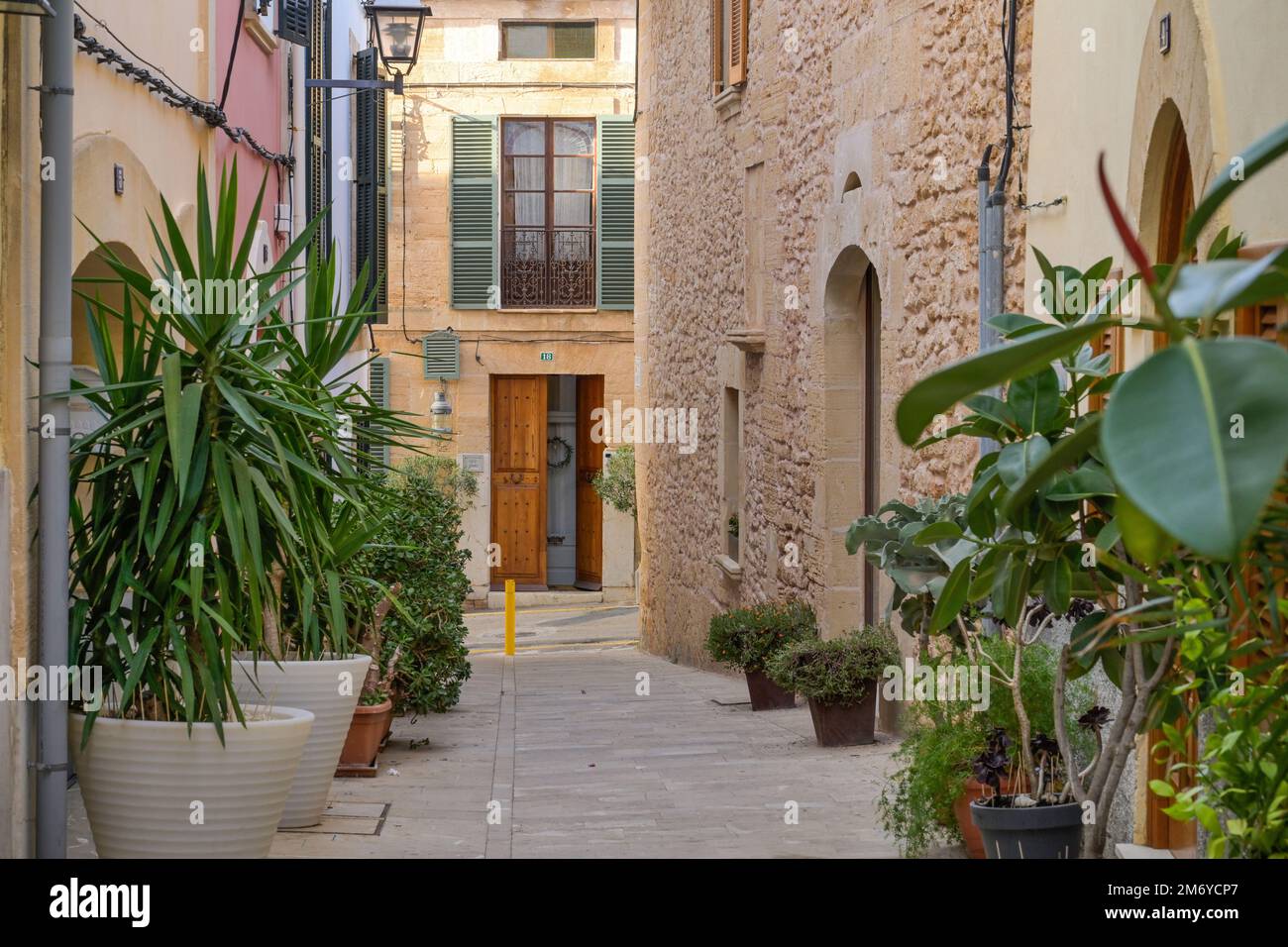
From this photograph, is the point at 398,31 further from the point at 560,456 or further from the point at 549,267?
the point at 560,456

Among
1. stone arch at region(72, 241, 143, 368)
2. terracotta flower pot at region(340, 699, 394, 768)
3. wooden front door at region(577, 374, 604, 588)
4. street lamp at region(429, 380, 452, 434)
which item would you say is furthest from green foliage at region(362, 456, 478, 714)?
wooden front door at region(577, 374, 604, 588)

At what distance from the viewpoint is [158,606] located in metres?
4.56

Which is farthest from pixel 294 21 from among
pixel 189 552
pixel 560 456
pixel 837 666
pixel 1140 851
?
pixel 560 456

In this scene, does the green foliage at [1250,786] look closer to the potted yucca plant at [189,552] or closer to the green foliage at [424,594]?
the potted yucca plant at [189,552]

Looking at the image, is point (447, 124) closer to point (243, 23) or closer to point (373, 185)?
point (373, 185)

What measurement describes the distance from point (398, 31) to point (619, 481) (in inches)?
388

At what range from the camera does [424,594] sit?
838cm

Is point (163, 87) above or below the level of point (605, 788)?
above

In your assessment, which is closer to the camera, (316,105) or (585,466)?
(316,105)

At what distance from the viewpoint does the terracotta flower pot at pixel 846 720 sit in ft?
A: 25.6

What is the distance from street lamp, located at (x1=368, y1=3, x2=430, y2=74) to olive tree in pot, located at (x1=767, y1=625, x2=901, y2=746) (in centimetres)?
517

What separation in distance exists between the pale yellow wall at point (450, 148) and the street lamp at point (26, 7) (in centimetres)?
1696
